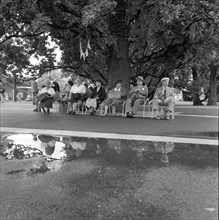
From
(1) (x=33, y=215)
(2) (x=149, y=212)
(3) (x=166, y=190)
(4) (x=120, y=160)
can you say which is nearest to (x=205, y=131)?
(4) (x=120, y=160)

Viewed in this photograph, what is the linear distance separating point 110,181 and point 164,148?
72.3 inches

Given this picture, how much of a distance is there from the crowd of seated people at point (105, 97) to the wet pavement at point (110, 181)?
4003 millimetres

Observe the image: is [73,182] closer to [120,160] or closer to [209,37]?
[120,160]

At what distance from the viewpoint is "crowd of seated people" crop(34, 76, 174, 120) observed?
9.53 m

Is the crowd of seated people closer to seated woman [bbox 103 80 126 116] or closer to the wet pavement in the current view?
seated woman [bbox 103 80 126 116]

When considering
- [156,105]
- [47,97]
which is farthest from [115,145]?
[47,97]

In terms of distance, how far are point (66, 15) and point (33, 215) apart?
909 cm

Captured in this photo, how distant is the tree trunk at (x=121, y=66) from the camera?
11945 millimetres

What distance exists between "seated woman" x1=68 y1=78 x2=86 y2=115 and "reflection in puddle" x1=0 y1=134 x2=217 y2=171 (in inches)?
202

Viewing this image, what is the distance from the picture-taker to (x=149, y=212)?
10.1 feet

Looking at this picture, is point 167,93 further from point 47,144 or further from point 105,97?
point 47,144

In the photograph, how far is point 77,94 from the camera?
1137 cm

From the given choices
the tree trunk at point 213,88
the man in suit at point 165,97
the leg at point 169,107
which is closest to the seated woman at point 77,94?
the man in suit at point 165,97

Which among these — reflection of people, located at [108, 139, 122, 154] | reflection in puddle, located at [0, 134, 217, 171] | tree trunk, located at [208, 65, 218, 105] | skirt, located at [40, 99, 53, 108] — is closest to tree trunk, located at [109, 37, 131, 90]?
skirt, located at [40, 99, 53, 108]
